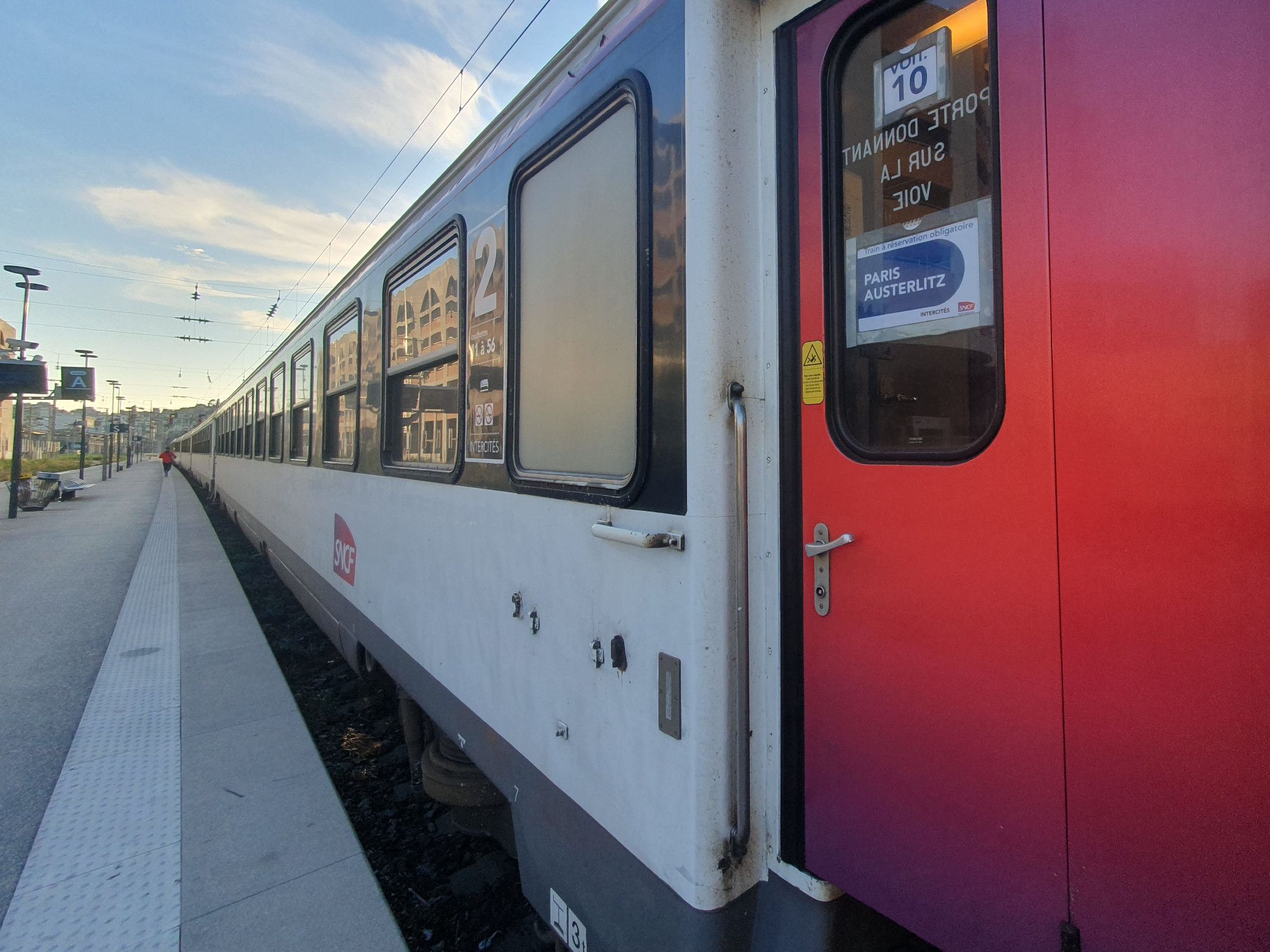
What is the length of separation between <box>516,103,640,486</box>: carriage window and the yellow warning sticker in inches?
16.7

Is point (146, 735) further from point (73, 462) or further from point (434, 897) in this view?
point (73, 462)

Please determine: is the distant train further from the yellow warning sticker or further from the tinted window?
the tinted window

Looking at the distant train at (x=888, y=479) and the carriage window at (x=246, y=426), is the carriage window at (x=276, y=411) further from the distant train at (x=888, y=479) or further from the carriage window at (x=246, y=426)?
the distant train at (x=888, y=479)

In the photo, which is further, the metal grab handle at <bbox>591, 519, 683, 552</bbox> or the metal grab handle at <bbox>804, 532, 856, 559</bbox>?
the metal grab handle at <bbox>591, 519, 683, 552</bbox>

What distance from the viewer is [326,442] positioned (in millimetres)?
5332

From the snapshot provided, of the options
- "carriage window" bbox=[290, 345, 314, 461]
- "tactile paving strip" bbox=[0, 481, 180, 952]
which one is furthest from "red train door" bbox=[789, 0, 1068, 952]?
"carriage window" bbox=[290, 345, 314, 461]

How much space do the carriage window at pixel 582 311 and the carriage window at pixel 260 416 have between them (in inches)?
312

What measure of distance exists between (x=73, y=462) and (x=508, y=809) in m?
64.2

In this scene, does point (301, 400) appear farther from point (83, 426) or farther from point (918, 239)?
point (83, 426)

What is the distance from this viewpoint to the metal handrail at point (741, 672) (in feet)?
5.02

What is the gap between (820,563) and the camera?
1.47 metres


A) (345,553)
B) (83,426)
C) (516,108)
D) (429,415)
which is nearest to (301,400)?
(345,553)

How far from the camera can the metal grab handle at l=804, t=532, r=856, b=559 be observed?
1.42 metres

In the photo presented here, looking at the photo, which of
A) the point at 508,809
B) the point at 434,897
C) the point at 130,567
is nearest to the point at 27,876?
the point at 434,897
